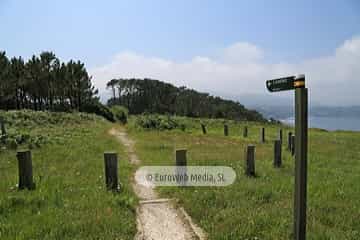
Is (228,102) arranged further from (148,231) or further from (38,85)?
(148,231)

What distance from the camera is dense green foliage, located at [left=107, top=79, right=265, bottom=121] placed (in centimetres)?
7969

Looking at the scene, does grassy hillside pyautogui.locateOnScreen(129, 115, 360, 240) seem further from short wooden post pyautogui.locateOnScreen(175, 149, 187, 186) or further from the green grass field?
short wooden post pyautogui.locateOnScreen(175, 149, 187, 186)

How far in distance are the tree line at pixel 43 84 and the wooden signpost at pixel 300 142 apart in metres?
44.5

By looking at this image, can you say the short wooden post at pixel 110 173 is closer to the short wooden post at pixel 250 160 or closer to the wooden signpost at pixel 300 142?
the short wooden post at pixel 250 160

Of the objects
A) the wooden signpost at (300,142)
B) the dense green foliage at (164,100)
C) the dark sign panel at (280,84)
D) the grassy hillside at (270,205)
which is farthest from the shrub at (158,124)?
the dense green foliage at (164,100)

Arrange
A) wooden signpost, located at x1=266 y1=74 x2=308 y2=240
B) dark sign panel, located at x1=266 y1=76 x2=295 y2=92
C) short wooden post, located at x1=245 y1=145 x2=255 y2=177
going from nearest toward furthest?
wooden signpost, located at x1=266 y1=74 x2=308 y2=240 → dark sign panel, located at x1=266 y1=76 x2=295 y2=92 → short wooden post, located at x1=245 y1=145 x2=255 y2=177

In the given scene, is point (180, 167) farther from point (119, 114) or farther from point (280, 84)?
point (119, 114)

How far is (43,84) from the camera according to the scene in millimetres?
45219

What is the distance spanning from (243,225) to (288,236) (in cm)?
69

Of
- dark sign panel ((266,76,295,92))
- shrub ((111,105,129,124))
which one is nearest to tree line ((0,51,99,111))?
shrub ((111,105,129,124))

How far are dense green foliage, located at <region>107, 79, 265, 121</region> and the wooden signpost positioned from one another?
73926 mm

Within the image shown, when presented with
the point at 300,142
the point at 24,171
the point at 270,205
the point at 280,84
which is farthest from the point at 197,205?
the point at 24,171

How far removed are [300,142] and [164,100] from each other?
8230 cm

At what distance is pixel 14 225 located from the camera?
175 inches
